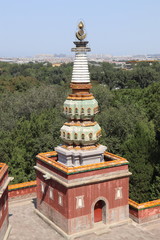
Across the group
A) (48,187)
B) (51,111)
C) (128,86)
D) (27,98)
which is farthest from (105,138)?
(128,86)

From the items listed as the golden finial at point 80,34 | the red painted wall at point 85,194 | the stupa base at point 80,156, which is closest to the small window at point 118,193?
the red painted wall at point 85,194

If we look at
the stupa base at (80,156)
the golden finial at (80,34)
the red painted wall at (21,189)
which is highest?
the golden finial at (80,34)

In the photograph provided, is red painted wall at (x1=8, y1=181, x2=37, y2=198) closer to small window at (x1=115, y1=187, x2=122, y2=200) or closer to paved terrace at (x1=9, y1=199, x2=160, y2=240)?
paved terrace at (x1=9, y1=199, x2=160, y2=240)

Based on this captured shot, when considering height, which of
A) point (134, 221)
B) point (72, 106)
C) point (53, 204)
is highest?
point (72, 106)

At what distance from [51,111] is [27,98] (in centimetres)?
727

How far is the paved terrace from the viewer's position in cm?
1994

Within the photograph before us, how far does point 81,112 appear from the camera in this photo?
2070 cm

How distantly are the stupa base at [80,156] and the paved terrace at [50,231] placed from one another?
13.6 ft

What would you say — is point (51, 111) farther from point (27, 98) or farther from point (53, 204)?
point (53, 204)

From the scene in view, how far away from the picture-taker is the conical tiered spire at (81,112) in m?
20.7

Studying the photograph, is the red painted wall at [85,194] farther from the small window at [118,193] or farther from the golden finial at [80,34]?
the golden finial at [80,34]

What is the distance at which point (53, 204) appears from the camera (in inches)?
826

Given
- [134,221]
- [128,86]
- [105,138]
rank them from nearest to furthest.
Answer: [134,221]
[105,138]
[128,86]

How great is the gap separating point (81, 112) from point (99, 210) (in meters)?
5.97
